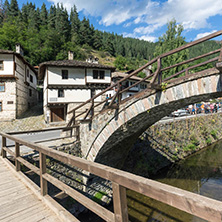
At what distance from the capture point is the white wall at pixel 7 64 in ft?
57.4

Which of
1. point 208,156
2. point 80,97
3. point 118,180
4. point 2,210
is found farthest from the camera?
point 80,97

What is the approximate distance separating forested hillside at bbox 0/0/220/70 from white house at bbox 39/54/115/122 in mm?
9777

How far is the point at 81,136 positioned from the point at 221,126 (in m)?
17.9

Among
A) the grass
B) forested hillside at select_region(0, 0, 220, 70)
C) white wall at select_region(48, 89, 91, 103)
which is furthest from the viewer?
forested hillside at select_region(0, 0, 220, 70)

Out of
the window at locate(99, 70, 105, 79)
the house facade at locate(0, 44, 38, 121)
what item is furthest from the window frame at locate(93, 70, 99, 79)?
the house facade at locate(0, 44, 38, 121)

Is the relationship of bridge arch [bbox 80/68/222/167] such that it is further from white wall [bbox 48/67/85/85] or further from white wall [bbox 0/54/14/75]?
white wall [bbox 0/54/14/75]

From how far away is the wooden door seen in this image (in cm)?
1917

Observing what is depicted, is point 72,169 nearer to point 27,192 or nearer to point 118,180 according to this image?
point 27,192

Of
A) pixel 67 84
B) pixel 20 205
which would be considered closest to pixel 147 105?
pixel 20 205

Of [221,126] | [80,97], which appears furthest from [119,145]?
[221,126]

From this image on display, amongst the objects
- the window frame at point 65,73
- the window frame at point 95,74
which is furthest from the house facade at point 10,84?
the window frame at point 95,74

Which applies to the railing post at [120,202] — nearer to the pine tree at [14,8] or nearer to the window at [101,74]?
the window at [101,74]

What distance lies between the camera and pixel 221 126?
17.3 meters

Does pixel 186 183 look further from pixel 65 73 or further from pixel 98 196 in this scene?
pixel 65 73
